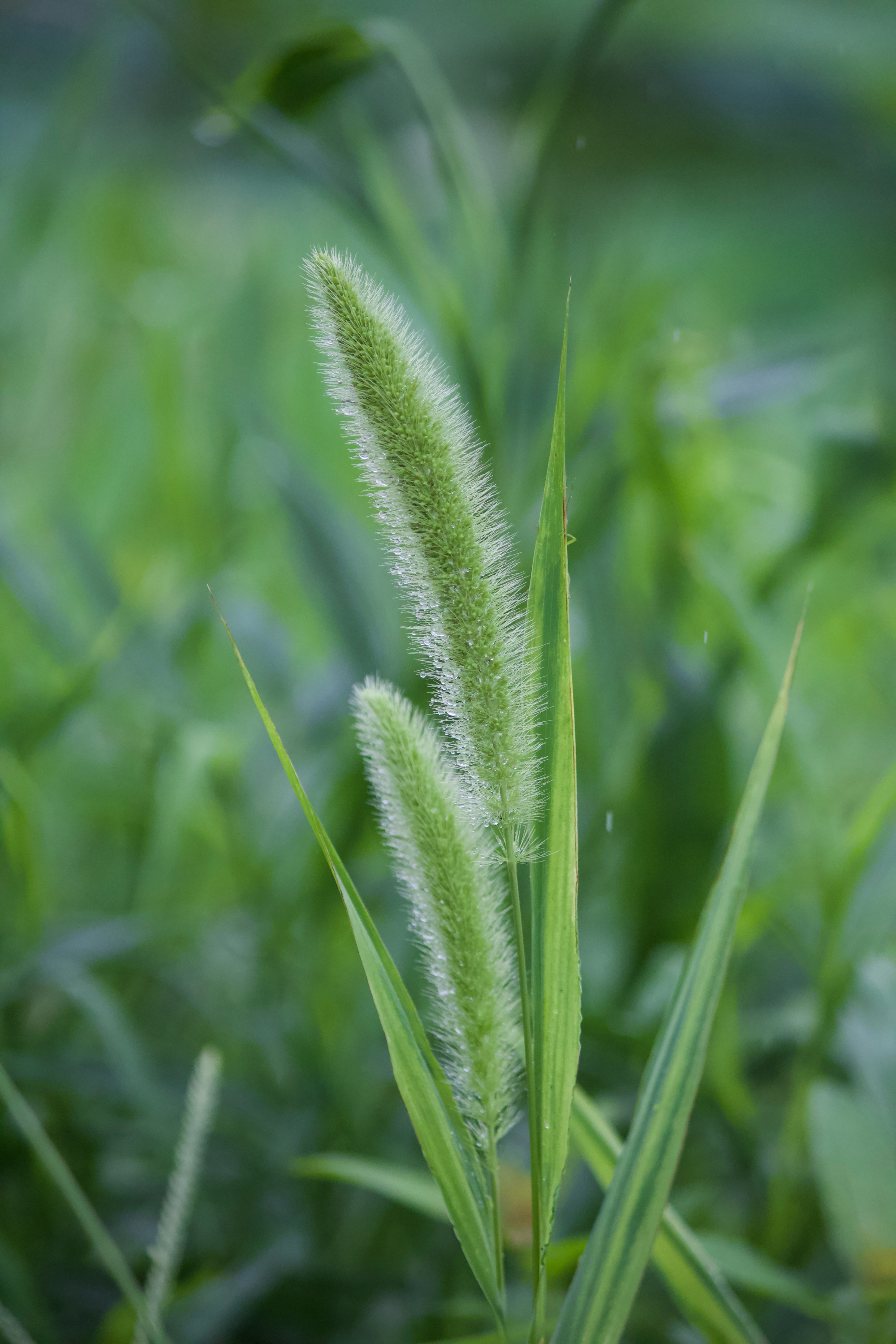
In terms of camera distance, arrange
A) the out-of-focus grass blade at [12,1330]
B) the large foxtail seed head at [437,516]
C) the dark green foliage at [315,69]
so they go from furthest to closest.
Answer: the dark green foliage at [315,69] → the out-of-focus grass blade at [12,1330] → the large foxtail seed head at [437,516]

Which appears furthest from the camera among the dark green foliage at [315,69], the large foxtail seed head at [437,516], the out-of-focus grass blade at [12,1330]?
the dark green foliage at [315,69]

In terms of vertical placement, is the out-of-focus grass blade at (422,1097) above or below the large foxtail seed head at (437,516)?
below

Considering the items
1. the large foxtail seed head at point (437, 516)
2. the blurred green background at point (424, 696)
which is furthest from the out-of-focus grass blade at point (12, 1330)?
the large foxtail seed head at point (437, 516)

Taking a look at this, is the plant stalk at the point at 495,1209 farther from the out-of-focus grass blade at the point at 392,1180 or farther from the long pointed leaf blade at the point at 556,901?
the out-of-focus grass blade at the point at 392,1180

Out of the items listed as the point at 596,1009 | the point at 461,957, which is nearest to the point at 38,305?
the point at 596,1009

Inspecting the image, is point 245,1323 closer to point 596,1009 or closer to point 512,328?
point 596,1009

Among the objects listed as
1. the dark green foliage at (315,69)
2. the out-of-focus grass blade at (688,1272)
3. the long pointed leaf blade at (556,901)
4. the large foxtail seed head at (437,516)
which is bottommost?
the out-of-focus grass blade at (688,1272)
